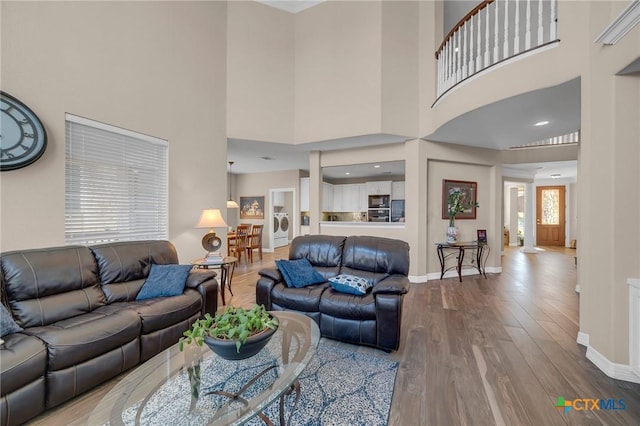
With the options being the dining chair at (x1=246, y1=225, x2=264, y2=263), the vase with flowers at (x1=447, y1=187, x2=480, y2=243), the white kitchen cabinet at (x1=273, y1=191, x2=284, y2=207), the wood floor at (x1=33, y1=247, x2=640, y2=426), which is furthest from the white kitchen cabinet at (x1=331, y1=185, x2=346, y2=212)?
the wood floor at (x1=33, y1=247, x2=640, y2=426)

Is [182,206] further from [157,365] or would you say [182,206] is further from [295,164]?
[295,164]

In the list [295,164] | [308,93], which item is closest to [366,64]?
[308,93]

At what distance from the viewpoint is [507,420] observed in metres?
1.63

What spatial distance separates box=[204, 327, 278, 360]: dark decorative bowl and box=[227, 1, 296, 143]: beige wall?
3916 millimetres

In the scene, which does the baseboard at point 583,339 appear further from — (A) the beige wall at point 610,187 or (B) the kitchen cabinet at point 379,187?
(B) the kitchen cabinet at point 379,187

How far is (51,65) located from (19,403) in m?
2.86

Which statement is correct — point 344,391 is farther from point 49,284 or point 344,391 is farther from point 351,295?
point 49,284

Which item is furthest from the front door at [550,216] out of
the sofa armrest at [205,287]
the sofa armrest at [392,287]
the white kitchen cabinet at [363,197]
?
the sofa armrest at [205,287]

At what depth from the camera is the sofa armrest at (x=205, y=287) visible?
9.05 feet

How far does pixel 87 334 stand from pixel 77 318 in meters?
0.33

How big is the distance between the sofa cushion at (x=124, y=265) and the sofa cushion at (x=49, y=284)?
0.27ft

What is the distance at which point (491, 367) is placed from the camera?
2.19 metres

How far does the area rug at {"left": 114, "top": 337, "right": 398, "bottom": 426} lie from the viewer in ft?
4.12

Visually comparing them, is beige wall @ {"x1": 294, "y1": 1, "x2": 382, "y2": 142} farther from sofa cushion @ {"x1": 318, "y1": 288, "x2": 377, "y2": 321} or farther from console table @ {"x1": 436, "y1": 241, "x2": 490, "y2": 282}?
sofa cushion @ {"x1": 318, "y1": 288, "x2": 377, "y2": 321}
